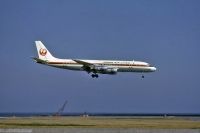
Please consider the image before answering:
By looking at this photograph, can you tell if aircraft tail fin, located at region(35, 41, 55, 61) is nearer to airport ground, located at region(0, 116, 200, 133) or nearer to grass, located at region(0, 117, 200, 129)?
grass, located at region(0, 117, 200, 129)

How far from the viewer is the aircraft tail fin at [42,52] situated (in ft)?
457

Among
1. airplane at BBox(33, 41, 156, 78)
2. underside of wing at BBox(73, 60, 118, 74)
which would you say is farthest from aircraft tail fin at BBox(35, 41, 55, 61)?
underside of wing at BBox(73, 60, 118, 74)

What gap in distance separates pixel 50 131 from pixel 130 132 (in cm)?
914

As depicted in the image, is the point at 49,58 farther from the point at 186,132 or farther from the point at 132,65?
the point at 186,132

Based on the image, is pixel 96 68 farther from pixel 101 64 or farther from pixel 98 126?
pixel 98 126

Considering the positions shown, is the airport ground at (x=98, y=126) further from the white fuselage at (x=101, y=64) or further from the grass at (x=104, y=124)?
the white fuselage at (x=101, y=64)

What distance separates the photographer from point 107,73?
423ft

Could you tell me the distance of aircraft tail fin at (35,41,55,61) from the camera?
457ft

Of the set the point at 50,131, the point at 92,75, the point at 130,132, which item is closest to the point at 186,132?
the point at 130,132

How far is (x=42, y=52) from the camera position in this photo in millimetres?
145875

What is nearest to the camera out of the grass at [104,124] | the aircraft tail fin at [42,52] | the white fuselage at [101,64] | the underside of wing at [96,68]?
the grass at [104,124]

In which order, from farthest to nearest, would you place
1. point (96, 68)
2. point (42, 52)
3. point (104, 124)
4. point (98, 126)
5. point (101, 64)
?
1. point (42, 52)
2. point (101, 64)
3. point (96, 68)
4. point (104, 124)
5. point (98, 126)

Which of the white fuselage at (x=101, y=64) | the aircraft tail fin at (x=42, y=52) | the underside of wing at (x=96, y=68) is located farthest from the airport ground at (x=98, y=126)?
the aircraft tail fin at (x=42, y=52)

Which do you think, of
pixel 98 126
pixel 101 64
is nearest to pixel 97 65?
pixel 101 64
